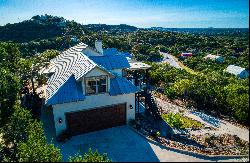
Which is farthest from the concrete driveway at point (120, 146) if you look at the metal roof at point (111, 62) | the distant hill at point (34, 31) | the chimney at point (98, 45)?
the distant hill at point (34, 31)

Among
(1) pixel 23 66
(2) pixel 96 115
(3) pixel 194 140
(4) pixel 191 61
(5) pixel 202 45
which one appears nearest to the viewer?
(3) pixel 194 140

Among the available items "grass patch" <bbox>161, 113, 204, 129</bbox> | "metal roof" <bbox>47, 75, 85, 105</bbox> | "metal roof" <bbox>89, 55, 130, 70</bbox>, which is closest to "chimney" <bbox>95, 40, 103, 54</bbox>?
"metal roof" <bbox>89, 55, 130, 70</bbox>

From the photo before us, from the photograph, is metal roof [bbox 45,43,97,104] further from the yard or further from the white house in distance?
the yard

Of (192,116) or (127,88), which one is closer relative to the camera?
(127,88)

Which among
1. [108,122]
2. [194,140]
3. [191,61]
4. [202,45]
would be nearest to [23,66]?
[108,122]

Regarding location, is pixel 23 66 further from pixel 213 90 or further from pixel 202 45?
pixel 202 45

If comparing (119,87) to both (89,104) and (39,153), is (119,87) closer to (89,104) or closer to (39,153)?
(89,104)

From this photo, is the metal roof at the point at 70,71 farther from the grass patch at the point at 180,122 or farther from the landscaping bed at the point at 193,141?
the grass patch at the point at 180,122

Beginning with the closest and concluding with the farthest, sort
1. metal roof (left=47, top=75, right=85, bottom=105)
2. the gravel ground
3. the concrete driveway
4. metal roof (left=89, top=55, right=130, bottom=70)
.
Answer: the concrete driveway
the gravel ground
metal roof (left=47, top=75, right=85, bottom=105)
metal roof (left=89, top=55, right=130, bottom=70)
